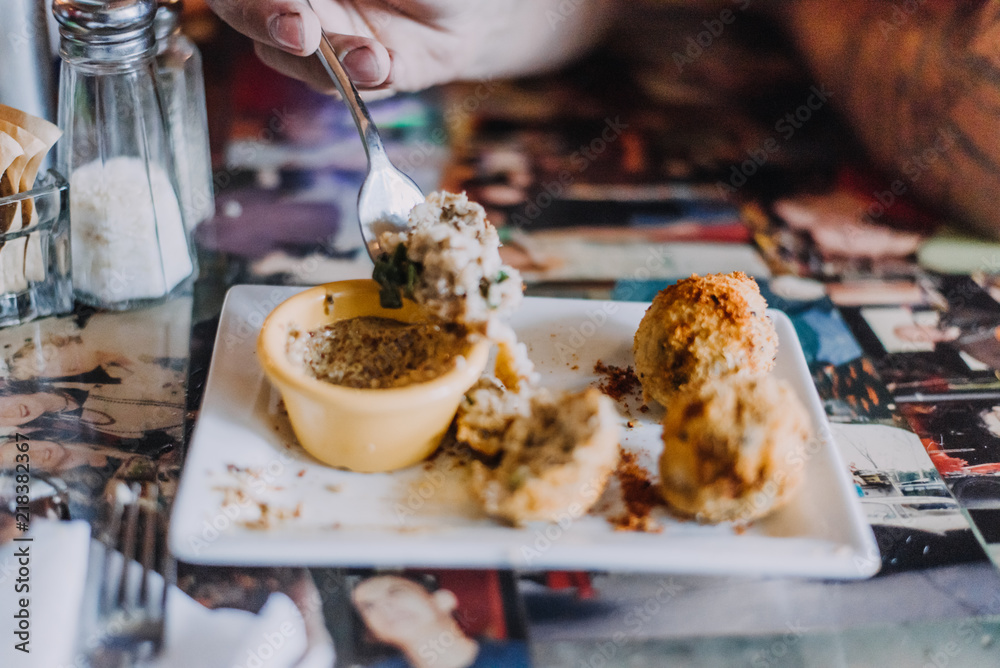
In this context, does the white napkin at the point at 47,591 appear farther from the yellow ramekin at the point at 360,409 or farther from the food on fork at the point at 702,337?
the food on fork at the point at 702,337

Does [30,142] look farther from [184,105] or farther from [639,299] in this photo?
[639,299]

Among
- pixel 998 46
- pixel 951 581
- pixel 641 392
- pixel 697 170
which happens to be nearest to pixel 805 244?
pixel 697 170

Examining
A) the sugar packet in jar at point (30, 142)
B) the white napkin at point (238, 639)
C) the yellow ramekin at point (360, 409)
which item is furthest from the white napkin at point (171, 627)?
the sugar packet in jar at point (30, 142)

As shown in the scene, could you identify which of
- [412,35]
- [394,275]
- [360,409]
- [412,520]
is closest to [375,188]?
[394,275]

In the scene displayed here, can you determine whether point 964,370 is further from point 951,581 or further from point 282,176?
point 282,176

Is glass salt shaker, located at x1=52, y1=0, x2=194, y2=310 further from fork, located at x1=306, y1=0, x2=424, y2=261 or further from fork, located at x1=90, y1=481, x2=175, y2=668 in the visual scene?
fork, located at x1=90, y1=481, x2=175, y2=668

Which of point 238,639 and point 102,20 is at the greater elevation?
point 102,20
